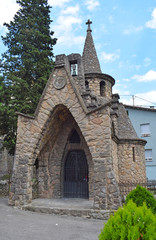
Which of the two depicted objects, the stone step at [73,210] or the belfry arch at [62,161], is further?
the belfry arch at [62,161]

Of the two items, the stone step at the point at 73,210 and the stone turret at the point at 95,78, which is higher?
the stone turret at the point at 95,78

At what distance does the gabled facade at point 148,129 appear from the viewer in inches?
847

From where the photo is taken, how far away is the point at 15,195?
8.80 meters

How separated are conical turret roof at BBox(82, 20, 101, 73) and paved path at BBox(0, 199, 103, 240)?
971 centimetres

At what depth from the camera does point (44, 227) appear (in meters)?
6.16

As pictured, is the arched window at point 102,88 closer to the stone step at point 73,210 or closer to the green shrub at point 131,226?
the stone step at point 73,210

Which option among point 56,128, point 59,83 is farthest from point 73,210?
point 59,83

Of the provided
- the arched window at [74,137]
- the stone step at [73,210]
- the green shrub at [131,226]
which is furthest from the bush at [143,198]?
the arched window at [74,137]

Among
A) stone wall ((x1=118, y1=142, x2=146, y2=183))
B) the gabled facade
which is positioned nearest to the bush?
stone wall ((x1=118, y1=142, x2=146, y2=183))

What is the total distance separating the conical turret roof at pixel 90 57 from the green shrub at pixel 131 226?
40.0 ft

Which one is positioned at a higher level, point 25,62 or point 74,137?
point 25,62

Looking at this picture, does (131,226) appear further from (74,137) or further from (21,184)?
(74,137)

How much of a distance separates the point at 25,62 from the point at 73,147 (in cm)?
635

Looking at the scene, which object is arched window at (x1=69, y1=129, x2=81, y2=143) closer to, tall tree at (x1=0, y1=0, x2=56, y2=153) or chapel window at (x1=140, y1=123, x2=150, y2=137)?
tall tree at (x1=0, y1=0, x2=56, y2=153)
